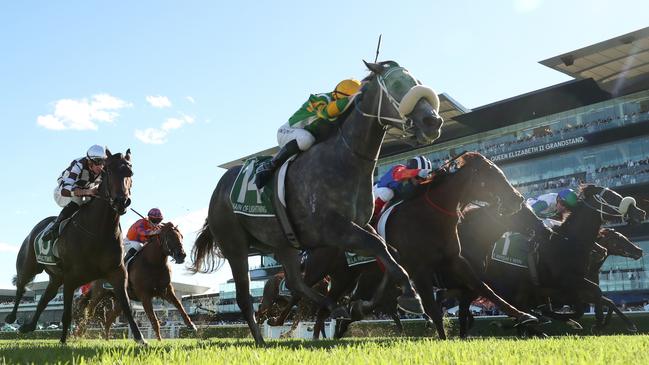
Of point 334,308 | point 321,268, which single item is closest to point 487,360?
point 334,308

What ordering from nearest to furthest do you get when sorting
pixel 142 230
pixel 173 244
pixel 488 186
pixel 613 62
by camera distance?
1. pixel 488 186
2. pixel 173 244
3. pixel 142 230
4. pixel 613 62

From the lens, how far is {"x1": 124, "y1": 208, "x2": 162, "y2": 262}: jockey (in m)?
12.6

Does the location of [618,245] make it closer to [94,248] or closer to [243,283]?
[243,283]

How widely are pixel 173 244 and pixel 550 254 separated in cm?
671

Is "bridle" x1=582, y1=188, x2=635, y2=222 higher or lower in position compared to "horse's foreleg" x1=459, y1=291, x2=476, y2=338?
higher

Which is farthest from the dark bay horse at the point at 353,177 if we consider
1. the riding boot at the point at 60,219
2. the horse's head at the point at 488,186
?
the riding boot at the point at 60,219

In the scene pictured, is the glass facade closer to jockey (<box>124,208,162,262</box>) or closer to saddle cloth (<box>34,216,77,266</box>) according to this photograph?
jockey (<box>124,208,162,262</box>)

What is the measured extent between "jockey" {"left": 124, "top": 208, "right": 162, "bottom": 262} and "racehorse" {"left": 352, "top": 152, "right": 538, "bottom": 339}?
6.95m

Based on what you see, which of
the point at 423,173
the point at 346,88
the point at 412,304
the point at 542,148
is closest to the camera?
the point at 412,304

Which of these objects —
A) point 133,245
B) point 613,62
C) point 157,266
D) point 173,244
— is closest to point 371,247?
point 173,244

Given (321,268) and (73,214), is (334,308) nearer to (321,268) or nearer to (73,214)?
(321,268)

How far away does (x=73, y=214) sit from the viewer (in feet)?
25.0

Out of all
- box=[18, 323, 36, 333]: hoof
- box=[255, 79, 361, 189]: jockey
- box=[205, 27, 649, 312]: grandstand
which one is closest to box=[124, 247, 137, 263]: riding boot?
box=[18, 323, 36, 333]: hoof

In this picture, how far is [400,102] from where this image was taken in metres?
4.79
